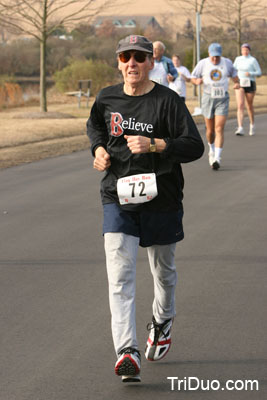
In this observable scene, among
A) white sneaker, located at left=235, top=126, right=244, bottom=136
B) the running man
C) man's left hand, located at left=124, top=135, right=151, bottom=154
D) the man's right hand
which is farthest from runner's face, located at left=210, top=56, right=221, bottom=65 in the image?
man's left hand, located at left=124, top=135, right=151, bottom=154

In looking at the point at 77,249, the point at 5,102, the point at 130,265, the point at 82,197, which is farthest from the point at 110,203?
the point at 5,102

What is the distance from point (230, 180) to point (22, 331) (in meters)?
7.27

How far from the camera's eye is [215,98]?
13.6 m

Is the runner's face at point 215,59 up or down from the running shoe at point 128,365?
up

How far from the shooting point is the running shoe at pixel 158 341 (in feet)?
17.1

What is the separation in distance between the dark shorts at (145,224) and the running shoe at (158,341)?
20.7 inches

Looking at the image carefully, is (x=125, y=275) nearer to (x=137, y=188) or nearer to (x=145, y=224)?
(x=145, y=224)

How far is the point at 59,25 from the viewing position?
2736cm

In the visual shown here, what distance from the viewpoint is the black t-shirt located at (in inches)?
198

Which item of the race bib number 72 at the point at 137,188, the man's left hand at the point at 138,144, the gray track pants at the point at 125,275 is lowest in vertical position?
the gray track pants at the point at 125,275

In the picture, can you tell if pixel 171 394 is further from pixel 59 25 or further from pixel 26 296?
pixel 59 25

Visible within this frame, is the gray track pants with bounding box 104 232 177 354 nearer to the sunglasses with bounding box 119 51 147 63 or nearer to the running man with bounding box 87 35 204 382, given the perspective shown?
the running man with bounding box 87 35 204 382

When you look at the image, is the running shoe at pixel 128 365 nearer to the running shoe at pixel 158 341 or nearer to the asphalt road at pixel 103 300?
the asphalt road at pixel 103 300

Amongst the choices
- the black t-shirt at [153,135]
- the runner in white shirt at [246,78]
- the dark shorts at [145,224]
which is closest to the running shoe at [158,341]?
the dark shorts at [145,224]
